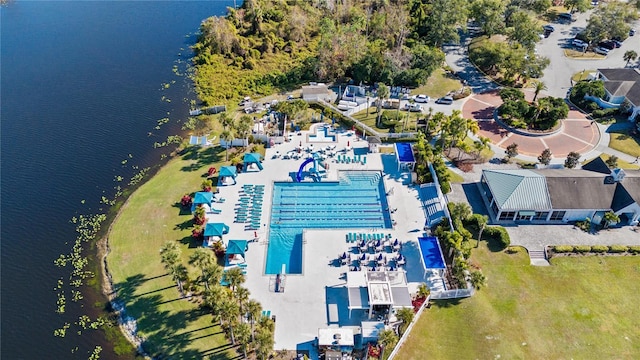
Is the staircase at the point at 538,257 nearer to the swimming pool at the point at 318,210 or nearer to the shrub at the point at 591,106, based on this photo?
the swimming pool at the point at 318,210

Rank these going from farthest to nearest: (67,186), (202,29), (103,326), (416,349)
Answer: (202,29)
(67,186)
(103,326)
(416,349)

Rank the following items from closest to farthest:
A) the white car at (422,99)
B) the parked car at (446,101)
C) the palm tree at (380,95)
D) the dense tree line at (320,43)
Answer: the palm tree at (380,95), the parked car at (446,101), the white car at (422,99), the dense tree line at (320,43)

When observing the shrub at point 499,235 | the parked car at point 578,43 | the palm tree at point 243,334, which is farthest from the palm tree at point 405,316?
the parked car at point 578,43

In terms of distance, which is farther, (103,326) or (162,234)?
(162,234)

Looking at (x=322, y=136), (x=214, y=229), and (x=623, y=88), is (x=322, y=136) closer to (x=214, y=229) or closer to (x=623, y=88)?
(x=214, y=229)

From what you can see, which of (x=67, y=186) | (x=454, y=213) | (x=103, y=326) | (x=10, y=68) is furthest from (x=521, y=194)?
(x=10, y=68)

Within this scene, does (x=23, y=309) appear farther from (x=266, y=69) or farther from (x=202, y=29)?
(x=202, y=29)

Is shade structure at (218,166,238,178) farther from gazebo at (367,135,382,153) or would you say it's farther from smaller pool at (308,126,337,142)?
gazebo at (367,135,382,153)
